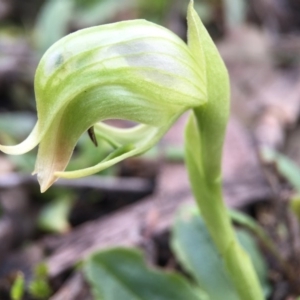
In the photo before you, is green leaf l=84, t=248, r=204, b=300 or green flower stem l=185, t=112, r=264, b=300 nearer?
green flower stem l=185, t=112, r=264, b=300

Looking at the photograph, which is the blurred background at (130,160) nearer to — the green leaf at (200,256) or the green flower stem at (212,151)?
the green leaf at (200,256)

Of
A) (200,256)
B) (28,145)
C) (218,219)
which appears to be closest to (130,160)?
(200,256)

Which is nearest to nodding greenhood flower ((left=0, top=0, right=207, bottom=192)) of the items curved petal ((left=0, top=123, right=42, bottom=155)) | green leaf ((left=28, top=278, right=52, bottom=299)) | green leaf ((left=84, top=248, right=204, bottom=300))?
curved petal ((left=0, top=123, right=42, bottom=155))

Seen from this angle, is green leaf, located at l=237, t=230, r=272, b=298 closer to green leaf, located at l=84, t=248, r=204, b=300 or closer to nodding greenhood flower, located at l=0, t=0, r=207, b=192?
green leaf, located at l=84, t=248, r=204, b=300

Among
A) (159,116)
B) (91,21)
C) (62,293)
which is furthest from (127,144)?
(91,21)

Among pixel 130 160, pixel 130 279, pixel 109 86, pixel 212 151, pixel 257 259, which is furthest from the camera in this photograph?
pixel 130 160

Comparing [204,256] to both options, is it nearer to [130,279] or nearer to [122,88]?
[130,279]

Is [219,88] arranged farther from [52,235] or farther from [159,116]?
[52,235]

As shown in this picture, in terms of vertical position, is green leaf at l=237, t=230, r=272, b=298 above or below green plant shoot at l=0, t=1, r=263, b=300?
below
